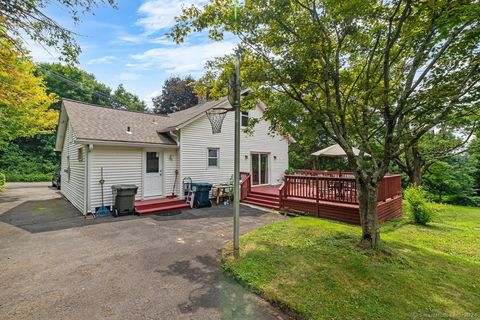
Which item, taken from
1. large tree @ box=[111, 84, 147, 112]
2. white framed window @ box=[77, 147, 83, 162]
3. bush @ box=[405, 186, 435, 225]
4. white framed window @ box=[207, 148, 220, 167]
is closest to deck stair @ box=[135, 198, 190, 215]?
white framed window @ box=[207, 148, 220, 167]

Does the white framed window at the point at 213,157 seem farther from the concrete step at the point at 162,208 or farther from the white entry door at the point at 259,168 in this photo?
the concrete step at the point at 162,208

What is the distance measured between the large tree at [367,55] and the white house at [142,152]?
96.8 inches

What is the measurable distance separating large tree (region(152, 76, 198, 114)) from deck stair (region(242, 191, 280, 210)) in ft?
56.4

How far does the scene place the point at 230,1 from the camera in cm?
532

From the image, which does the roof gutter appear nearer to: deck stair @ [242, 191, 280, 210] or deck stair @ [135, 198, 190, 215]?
deck stair @ [135, 198, 190, 215]

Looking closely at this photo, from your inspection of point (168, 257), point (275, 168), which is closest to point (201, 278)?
point (168, 257)

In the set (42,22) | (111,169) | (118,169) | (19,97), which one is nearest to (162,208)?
(118,169)

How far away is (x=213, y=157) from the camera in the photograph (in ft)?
38.8

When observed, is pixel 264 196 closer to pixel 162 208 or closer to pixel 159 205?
pixel 162 208

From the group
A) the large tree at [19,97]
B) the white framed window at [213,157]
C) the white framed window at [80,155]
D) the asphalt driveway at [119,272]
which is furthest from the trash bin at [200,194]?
the large tree at [19,97]

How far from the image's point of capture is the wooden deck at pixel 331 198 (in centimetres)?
767

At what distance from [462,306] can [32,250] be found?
→ 7.99 metres

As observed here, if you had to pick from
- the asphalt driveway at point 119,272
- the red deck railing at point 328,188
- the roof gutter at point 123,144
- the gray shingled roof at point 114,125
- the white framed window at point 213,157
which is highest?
the gray shingled roof at point 114,125

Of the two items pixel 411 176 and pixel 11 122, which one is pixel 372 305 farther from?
pixel 11 122
